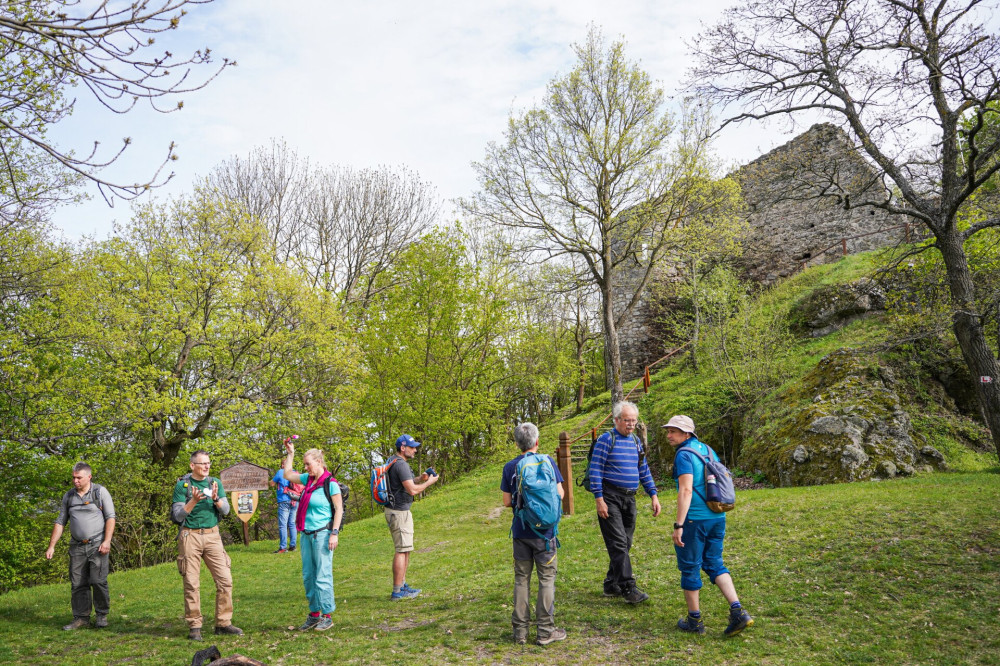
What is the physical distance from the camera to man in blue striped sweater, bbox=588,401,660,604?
5.62 metres

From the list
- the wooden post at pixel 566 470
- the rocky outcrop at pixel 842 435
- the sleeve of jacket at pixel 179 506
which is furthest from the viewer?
the wooden post at pixel 566 470

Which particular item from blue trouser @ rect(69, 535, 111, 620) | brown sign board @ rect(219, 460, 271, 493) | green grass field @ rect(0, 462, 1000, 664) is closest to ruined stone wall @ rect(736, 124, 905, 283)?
green grass field @ rect(0, 462, 1000, 664)

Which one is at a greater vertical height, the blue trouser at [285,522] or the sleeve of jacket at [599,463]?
the sleeve of jacket at [599,463]

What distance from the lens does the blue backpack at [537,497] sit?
4.81 metres

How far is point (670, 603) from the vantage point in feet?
18.6

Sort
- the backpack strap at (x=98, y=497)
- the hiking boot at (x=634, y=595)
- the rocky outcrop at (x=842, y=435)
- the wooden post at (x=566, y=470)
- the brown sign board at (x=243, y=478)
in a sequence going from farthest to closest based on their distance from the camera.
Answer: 1. the wooden post at (x=566, y=470)
2. the brown sign board at (x=243, y=478)
3. the rocky outcrop at (x=842, y=435)
4. the backpack strap at (x=98, y=497)
5. the hiking boot at (x=634, y=595)

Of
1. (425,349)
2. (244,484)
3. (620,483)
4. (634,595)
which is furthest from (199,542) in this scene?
(425,349)

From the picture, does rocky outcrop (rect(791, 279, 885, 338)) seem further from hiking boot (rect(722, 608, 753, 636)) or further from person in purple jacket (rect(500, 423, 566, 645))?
person in purple jacket (rect(500, 423, 566, 645))

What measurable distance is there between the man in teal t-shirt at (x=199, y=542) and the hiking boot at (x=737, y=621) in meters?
4.37

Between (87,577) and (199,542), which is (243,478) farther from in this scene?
(199,542)

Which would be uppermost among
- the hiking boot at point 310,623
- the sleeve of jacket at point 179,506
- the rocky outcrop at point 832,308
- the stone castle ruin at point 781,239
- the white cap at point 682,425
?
the stone castle ruin at point 781,239

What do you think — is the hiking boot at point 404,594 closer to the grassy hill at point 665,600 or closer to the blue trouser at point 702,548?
the grassy hill at point 665,600

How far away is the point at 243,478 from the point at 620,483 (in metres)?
9.28

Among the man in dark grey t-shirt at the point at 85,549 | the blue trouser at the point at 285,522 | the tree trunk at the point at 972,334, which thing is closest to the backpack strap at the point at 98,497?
the man in dark grey t-shirt at the point at 85,549
